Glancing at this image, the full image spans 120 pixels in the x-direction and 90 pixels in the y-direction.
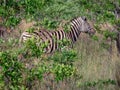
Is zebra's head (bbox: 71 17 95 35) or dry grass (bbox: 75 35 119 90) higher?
zebra's head (bbox: 71 17 95 35)

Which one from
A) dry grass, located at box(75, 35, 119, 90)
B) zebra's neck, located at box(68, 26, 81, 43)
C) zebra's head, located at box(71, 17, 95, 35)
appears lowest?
dry grass, located at box(75, 35, 119, 90)

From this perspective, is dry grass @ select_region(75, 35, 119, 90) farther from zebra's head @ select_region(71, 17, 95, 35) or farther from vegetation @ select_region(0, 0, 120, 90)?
zebra's head @ select_region(71, 17, 95, 35)

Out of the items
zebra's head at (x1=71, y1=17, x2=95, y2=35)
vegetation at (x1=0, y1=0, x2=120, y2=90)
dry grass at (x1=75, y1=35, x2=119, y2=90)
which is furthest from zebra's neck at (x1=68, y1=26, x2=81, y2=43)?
vegetation at (x1=0, y1=0, x2=120, y2=90)

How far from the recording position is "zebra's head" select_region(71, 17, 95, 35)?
9.89m

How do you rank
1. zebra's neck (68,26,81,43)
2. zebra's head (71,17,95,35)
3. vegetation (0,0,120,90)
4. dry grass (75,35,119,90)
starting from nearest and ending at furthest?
vegetation (0,0,120,90)
dry grass (75,35,119,90)
zebra's neck (68,26,81,43)
zebra's head (71,17,95,35)

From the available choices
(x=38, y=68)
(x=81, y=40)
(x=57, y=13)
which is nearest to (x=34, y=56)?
(x=38, y=68)

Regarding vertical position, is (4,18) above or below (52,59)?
above

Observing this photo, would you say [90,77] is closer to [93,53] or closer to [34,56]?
[93,53]

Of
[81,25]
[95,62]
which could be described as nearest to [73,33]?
[81,25]

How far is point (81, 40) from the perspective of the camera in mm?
10648

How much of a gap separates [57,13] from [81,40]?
6.08ft

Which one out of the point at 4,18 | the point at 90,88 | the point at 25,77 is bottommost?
the point at 90,88

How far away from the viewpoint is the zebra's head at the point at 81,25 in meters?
9.89

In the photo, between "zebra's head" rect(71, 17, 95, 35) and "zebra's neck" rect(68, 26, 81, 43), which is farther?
"zebra's head" rect(71, 17, 95, 35)
